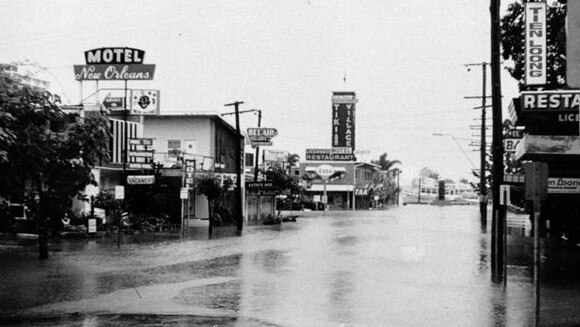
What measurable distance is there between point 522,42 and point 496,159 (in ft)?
27.8

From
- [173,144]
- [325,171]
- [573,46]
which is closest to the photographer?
[573,46]

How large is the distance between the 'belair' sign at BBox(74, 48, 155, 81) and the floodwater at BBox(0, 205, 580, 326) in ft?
49.0

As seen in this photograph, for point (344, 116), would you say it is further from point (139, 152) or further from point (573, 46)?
point (573, 46)

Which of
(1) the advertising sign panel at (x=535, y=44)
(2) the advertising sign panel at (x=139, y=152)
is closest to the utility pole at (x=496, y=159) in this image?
(1) the advertising sign panel at (x=535, y=44)

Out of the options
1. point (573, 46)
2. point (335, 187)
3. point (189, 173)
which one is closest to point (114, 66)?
point (189, 173)

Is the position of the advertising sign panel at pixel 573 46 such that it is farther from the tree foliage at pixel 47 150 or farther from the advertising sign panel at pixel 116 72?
the advertising sign panel at pixel 116 72

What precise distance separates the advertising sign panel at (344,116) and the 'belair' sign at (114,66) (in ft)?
161

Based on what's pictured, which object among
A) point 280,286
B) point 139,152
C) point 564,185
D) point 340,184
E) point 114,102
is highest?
point 114,102

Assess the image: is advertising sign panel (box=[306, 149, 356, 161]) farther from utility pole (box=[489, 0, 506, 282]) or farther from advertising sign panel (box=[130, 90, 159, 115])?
utility pole (box=[489, 0, 506, 282])

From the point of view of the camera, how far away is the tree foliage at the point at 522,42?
2288cm

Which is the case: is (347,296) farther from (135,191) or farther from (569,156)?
(135,191)

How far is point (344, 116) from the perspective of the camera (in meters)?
86.4

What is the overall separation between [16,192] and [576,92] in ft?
51.3

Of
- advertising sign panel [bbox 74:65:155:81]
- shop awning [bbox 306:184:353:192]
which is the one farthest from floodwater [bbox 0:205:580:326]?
shop awning [bbox 306:184:353:192]
